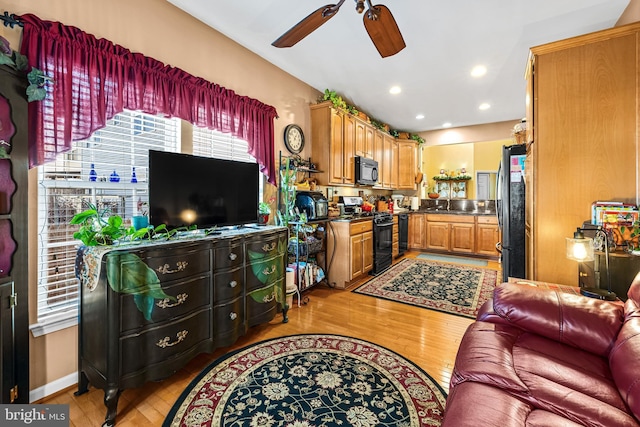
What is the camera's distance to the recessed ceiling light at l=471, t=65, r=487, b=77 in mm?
3266

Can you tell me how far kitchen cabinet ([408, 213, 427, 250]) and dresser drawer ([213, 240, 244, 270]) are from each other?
5.07 meters

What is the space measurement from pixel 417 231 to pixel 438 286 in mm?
2790

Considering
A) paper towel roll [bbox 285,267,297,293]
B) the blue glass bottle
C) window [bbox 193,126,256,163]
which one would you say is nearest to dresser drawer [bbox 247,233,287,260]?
paper towel roll [bbox 285,267,297,293]

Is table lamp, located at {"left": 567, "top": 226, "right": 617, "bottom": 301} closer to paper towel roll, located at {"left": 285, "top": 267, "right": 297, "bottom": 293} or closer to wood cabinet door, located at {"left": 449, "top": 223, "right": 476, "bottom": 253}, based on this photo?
paper towel roll, located at {"left": 285, "top": 267, "right": 297, "bottom": 293}

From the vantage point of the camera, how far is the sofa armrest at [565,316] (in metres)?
1.24

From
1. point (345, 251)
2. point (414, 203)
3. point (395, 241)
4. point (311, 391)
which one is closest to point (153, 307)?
point (311, 391)

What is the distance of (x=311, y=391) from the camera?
5.74 ft

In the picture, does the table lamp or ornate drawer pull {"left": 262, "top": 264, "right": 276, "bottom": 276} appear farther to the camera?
ornate drawer pull {"left": 262, "top": 264, "right": 276, "bottom": 276}

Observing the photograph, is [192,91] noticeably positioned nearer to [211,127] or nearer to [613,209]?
[211,127]

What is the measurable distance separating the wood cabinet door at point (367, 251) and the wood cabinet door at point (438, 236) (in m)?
2.65

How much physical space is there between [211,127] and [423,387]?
8.71ft

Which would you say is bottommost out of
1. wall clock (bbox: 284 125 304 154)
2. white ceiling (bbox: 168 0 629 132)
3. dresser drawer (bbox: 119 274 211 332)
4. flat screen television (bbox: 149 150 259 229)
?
dresser drawer (bbox: 119 274 211 332)

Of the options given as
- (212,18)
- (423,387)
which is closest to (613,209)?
(423,387)

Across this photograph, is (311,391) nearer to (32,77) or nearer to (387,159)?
(32,77)
